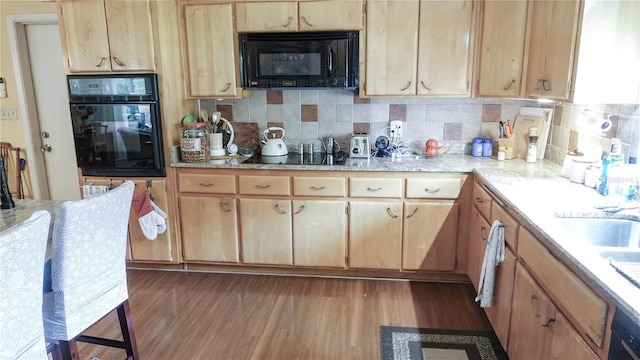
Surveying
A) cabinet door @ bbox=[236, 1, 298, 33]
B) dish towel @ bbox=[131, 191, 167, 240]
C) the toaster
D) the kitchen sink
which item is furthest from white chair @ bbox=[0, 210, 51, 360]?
the toaster

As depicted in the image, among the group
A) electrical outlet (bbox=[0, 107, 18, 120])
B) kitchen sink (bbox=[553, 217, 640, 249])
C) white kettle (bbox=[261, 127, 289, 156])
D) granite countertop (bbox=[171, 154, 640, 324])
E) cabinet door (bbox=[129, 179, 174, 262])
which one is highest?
electrical outlet (bbox=[0, 107, 18, 120])

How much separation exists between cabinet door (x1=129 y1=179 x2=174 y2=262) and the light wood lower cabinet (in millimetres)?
2380

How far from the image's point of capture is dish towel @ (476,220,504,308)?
7.13 ft

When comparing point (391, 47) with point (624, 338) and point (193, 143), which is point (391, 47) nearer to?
point (193, 143)

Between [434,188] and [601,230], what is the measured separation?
3.88ft

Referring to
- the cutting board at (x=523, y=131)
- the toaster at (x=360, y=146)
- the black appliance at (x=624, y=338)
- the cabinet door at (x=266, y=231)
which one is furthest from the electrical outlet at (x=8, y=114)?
the black appliance at (x=624, y=338)

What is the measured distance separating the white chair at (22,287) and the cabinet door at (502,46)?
2661mm

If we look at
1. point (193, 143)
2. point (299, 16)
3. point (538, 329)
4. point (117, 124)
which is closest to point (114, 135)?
point (117, 124)

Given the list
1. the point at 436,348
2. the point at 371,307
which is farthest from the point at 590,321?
the point at 371,307

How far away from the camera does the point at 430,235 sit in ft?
9.89

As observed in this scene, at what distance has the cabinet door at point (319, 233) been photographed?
3.06 meters

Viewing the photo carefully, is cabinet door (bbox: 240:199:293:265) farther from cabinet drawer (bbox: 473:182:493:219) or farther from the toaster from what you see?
cabinet drawer (bbox: 473:182:493:219)

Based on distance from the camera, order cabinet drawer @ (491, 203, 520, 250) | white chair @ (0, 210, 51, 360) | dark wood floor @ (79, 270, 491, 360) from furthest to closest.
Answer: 1. dark wood floor @ (79, 270, 491, 360)
2. cabinet drawer @ (491, 203, 520, 250)
3. white chair @ (0, 210, 51, 360)

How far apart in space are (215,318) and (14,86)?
2.88m
